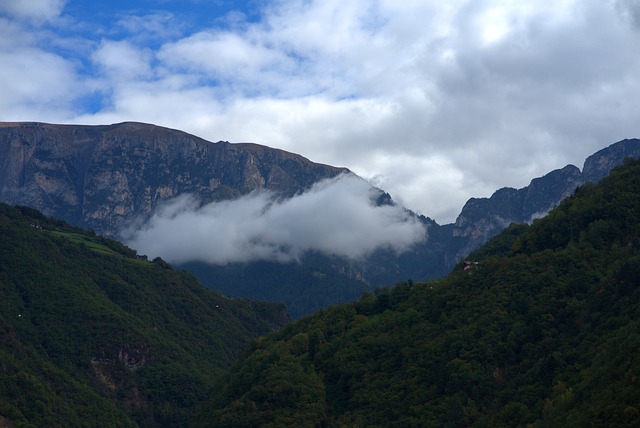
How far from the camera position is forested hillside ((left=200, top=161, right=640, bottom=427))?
67.1m

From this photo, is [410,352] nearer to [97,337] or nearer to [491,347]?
[491,347]

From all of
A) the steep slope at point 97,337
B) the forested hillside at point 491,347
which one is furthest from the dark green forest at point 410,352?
the steep slope at point 97,337

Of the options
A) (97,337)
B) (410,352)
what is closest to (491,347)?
(410,352)

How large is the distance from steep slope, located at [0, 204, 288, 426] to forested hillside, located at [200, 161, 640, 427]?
30.5 metres

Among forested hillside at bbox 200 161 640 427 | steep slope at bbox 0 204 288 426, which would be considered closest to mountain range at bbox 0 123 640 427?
forested hillside at bbox 200 161 640 427

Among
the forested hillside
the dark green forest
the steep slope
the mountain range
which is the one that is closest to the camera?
the forested hillside

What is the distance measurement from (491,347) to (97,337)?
294 feet

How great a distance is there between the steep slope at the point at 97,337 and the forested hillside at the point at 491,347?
3054cm

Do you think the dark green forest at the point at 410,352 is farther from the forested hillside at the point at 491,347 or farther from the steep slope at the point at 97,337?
the steep slope at the point at 97,337

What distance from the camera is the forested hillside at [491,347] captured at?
220 feet

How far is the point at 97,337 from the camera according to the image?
147875mm

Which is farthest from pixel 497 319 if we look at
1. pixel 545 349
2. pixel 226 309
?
pixel 226 309

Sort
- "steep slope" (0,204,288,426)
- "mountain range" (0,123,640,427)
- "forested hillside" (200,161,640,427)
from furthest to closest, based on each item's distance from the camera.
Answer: "steep slope" (0,204,288,426) → "mountain range" (0,123,640,427) → "forested hillside" (200,161,640,427)

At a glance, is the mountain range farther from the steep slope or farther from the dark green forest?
the steep slope
